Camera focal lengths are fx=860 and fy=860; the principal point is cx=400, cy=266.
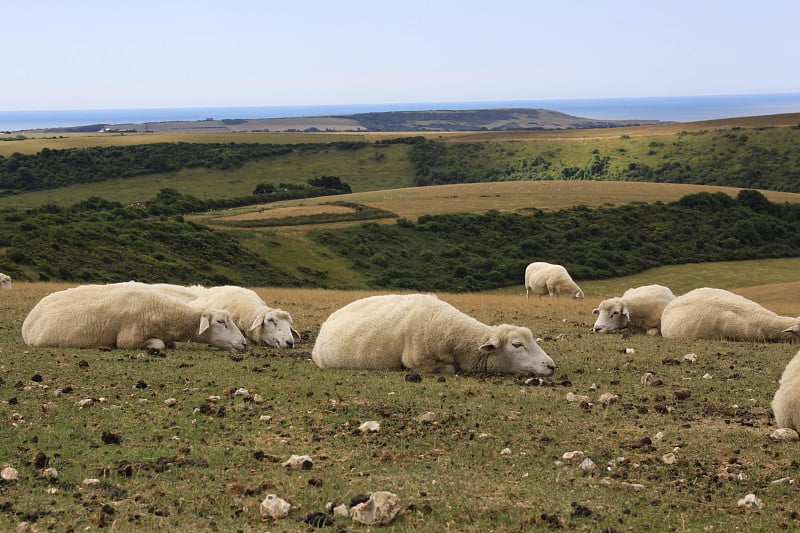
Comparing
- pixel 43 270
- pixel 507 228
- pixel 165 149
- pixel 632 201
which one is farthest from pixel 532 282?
pixel 165 149

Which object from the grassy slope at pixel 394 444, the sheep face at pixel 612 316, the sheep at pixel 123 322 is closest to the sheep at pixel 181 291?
the sheep at pixel 123 322

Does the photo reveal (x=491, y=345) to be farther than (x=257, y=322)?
No

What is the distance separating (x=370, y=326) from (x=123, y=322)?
4.83 m

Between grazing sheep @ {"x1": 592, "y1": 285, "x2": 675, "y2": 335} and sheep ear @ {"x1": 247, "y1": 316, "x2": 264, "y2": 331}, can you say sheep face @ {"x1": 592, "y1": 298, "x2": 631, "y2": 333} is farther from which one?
sheep ear @ {"x1": 247, "y1": 316, "x2": 264, "y2": 331}

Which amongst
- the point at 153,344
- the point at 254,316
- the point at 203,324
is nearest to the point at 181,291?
the point at 254,316

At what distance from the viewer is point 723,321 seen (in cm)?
1845

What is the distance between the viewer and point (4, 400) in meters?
11.0

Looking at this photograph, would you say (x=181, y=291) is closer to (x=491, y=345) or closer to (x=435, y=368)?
(x=435, y=368)

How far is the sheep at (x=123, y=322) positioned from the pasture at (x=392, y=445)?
856mm

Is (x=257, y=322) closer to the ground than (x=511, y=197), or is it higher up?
higher up

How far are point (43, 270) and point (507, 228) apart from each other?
4882 cm

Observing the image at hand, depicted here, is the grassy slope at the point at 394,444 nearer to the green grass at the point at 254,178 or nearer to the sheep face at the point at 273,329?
the sheep face at the point at 273,329

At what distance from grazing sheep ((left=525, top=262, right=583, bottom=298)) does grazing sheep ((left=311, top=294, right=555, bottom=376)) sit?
25.2 m

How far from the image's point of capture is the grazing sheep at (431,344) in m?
14.5
